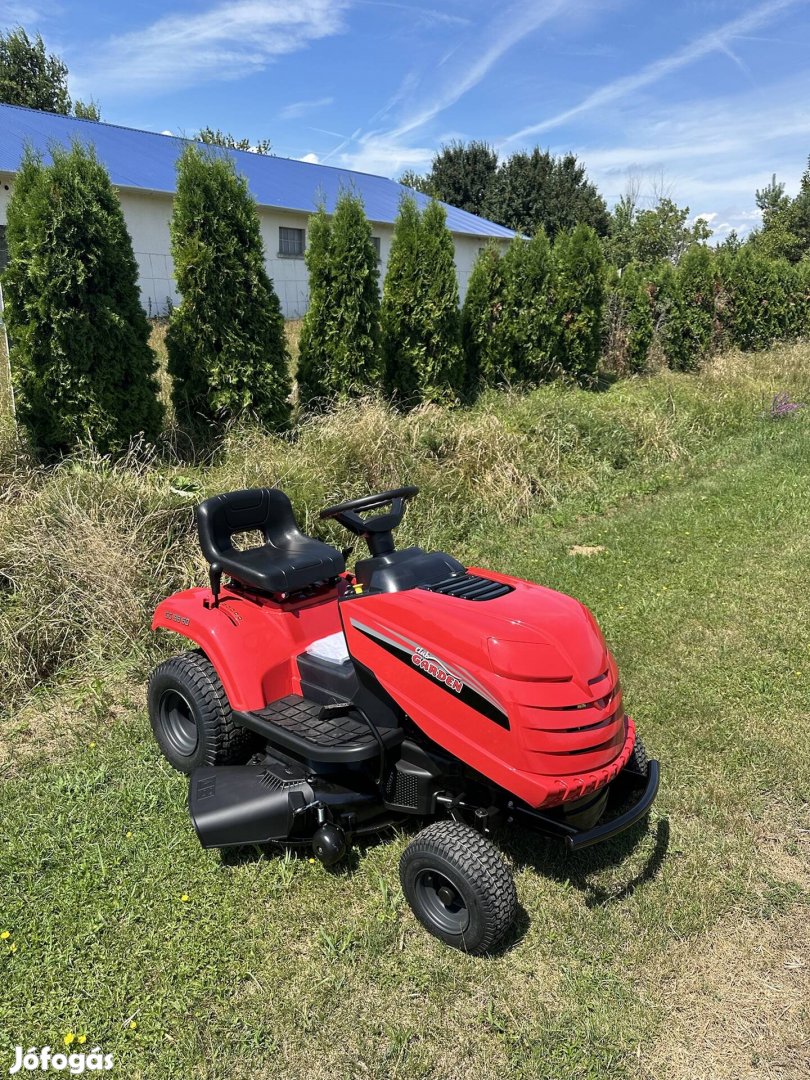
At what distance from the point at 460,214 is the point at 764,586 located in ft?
81.8

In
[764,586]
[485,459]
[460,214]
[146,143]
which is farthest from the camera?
[460,214]

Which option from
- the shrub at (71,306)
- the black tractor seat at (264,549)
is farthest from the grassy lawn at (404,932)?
the shrub at (71,306)

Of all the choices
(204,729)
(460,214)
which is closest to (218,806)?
(204,729)

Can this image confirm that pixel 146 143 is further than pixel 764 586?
Yes

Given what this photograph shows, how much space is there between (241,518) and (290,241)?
708 inches

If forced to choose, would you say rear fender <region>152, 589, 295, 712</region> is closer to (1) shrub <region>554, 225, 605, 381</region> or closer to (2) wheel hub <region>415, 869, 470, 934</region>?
(2) wheel hub <region>415, 869, 470, 934</region>

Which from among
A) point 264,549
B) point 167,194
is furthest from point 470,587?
point 167,194

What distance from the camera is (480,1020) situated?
224cm

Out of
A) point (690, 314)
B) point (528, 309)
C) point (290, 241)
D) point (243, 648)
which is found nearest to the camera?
point (243, 648)

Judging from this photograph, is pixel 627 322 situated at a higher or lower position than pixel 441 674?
higher

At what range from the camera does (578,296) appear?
1018 cm

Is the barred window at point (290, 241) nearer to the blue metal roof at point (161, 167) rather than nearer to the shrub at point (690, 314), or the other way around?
the blue metal roof at point (161, 167)

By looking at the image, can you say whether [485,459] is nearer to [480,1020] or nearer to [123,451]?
[123,451]

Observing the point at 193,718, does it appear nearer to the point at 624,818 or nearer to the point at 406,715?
the point at 406,715
